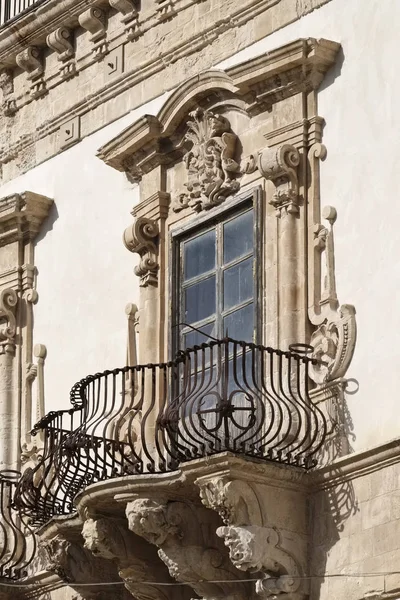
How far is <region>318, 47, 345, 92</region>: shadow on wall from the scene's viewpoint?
49.2 feet

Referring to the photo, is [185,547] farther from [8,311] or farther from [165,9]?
[165,9]

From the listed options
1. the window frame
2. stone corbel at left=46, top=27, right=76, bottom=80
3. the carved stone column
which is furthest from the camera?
stone corbel at left=46, top=27, right=76, bottom=80

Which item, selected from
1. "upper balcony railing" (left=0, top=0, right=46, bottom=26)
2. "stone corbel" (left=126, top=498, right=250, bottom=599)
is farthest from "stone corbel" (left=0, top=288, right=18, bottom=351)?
"stone corbel" (left=126, top=498, right=250, bottom=599)

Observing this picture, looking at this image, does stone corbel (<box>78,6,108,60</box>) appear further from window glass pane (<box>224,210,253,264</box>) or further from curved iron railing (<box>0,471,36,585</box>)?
curved iron railing (<box>0,471,36,585</box>)

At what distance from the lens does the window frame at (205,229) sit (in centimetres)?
1505

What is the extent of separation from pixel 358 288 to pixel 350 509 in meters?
1.41

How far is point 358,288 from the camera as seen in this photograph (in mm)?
14328

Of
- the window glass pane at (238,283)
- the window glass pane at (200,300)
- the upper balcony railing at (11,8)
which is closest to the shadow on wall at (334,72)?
the window glass pane at (238,283)

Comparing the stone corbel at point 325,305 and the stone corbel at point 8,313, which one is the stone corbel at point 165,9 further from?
the stone corbel at point 8,313

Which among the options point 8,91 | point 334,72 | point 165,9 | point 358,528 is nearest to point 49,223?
point 8,91

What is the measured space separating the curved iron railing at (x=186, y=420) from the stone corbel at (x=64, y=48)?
291 centimetres

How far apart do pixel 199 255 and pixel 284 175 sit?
100cm

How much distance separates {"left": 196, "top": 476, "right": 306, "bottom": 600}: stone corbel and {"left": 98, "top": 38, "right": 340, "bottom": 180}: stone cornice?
2.83 m

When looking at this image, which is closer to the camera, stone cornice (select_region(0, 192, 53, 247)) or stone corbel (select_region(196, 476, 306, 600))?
stone corbel (select_region(196, 476, 306, 600))
